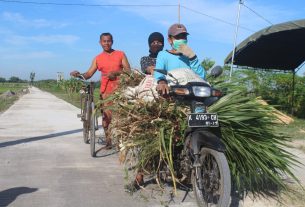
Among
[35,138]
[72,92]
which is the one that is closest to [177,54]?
[35,138]

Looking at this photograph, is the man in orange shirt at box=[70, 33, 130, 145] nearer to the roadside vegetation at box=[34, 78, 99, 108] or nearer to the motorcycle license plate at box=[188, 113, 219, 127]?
the roadside vegetation at box=[34, 78, 99, 108]

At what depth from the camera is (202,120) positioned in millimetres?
4180

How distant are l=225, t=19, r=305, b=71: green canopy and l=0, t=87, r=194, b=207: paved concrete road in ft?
20.8

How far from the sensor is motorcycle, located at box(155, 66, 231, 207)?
402cm

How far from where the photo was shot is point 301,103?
1598 centimetres

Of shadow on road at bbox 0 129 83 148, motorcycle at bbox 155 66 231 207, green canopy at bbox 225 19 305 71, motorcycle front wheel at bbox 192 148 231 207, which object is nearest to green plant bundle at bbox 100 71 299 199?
motorcycle at bbox 155 66 231 207

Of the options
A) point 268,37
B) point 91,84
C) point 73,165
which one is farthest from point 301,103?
point 73,165

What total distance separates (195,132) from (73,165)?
8.83 ft

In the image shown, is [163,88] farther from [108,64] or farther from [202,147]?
[108,64]

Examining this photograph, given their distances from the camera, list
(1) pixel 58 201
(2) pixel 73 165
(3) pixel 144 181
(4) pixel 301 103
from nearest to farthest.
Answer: (1) pixel 58 201, (3) pixel 144 181, (2) pixel 73 165, (4) pixel 301 103

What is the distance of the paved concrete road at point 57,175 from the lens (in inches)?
183

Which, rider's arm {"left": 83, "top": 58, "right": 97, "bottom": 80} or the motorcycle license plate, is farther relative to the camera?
rider's arm {"left": 83, "top": 58, "right": 97, "bottom": 80}

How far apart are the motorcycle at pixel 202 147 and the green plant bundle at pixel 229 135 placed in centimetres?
15

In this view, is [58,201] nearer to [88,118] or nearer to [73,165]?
[73,165]
